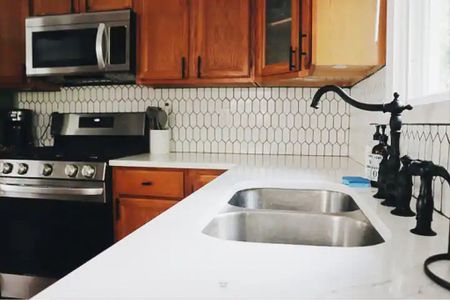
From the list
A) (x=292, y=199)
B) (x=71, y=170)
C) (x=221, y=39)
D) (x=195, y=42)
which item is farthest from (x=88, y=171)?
(x=292, y=199)

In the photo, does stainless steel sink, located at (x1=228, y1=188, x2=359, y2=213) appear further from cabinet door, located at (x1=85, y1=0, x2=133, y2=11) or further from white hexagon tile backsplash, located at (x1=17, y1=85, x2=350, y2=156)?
cabinet door, located at (x1=85, y1=0, x2=133, y2=11)

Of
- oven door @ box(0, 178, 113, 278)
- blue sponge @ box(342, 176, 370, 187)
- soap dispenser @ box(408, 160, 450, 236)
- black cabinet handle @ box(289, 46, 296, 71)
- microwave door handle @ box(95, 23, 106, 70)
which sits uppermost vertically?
microwave door handle @ box(95, 23, 106, 70)

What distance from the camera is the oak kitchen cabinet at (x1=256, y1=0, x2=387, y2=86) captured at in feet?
5.29

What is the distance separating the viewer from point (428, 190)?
0.76 metres

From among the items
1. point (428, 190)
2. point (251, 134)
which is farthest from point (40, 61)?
point (428, 190)

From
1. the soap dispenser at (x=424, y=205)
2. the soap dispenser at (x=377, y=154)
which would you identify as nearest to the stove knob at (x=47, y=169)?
the soap dispenser at (x=377, y=154)

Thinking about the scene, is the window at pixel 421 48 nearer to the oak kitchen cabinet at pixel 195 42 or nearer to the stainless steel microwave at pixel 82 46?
the oak kitchen cabinet at pixel 195 42

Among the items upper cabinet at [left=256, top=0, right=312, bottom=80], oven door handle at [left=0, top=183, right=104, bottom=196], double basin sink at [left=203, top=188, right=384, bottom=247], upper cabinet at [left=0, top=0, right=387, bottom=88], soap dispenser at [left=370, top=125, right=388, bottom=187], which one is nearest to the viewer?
double basin sink at [left=203, top=188, right=384, bottom=247]

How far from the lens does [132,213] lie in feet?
7.50

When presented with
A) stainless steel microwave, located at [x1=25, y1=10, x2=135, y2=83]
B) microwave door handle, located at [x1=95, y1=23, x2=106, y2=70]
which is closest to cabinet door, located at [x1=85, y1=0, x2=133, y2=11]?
stainless steel microwave, located at [x1=25, y1=10, x2=135, y2=83]

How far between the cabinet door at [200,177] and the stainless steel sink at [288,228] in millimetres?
1090

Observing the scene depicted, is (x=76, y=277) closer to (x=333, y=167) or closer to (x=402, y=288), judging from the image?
(x=402, y=288)

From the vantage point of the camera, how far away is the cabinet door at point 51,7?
8.49ft

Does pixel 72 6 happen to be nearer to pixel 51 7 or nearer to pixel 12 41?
pixel 51 7
